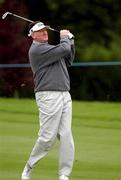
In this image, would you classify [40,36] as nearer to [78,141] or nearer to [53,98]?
[53,98]

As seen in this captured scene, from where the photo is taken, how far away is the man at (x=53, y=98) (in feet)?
31.2

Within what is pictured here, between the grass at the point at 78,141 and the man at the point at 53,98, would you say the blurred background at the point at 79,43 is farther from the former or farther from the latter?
the man at the point at 53,98

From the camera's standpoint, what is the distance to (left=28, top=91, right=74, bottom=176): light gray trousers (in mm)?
9500

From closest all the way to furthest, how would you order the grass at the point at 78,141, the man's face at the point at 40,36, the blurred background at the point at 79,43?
the man's face at the point at 40,36 < the grass at the point at 78,141 < the blurred background at the point at 79,43

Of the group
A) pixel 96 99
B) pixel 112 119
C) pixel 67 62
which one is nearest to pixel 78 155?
pixel 67 62

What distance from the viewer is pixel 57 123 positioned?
952 centimetres

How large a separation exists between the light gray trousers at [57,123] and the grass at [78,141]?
27.9 inches

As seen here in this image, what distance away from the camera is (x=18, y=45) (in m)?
24.4

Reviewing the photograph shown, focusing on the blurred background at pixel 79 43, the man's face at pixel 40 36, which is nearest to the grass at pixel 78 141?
the man's face at pixel 40 36

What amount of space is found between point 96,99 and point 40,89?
14432 millimetres

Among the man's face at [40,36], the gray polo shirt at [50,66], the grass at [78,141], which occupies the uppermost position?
the man's face at [40,36]

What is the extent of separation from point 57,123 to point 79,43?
19675 millimetres

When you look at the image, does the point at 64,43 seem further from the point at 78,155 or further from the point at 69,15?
the point at 69,15

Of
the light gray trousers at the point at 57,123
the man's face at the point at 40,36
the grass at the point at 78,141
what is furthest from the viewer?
the grass at the point at 78,141
